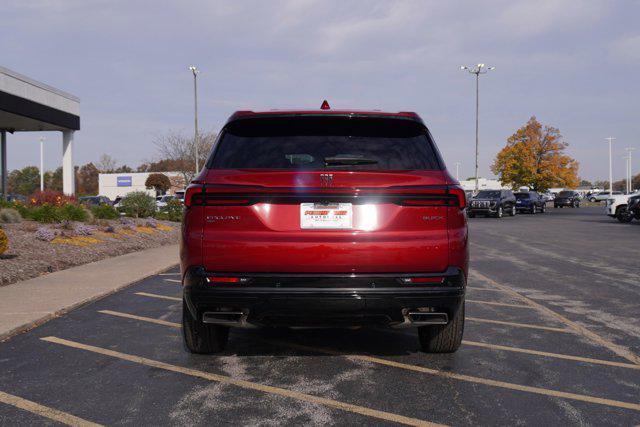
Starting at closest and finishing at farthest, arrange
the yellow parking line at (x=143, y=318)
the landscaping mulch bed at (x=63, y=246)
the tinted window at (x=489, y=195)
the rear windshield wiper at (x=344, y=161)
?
the rear windshield wiper at (x=344, y=161) < the yellow parking line at (x=143, y=318) < the landscaping mulch bed at (x=63, y=246) < the tinted window at (x=489, y=195)

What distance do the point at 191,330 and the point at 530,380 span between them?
8.85ft

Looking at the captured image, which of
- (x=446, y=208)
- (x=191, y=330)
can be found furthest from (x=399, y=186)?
(x=191, y=330)

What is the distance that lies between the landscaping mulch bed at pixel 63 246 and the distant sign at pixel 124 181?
6266cm

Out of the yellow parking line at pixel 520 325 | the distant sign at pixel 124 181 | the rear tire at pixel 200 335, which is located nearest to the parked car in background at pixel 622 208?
the yellow parking line at pixel 520 325

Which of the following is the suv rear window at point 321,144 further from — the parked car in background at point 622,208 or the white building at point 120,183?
the white building at point 120,183

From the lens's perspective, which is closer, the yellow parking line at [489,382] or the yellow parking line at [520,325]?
the yellow parking line at [489,382]

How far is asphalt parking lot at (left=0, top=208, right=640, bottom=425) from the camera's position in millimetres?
3729

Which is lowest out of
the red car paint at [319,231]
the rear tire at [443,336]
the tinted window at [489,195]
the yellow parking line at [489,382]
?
the yellow parking line at [489,382]

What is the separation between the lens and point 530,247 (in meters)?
16.0

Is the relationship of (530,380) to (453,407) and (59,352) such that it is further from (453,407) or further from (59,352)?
(59,352)

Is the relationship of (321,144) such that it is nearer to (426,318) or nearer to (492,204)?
(426,318)

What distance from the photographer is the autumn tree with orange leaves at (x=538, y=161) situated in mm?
63844

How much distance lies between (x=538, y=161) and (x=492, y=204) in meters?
31.7

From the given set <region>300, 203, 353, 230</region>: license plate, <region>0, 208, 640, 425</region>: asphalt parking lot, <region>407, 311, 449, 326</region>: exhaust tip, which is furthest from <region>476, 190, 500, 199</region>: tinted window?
<region>300, 203, 353, 230</region>: license plate
